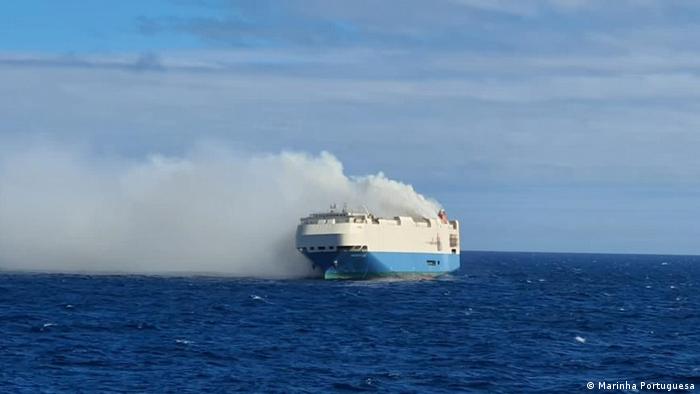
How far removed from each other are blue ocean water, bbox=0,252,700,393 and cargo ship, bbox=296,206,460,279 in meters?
16.5

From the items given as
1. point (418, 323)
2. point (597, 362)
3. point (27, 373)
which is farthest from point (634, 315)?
point (27, 373)

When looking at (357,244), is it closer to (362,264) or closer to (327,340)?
(362,264)

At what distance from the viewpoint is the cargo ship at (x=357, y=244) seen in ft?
462

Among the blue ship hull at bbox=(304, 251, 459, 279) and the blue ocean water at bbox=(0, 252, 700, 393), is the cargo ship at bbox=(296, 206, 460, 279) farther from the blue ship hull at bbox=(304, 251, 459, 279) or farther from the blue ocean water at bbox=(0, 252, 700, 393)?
the blue ocean water at bbox=(0, 252, 700, 393)

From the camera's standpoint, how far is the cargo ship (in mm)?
140750

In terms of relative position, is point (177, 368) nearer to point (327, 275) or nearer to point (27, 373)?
point (27, 373)

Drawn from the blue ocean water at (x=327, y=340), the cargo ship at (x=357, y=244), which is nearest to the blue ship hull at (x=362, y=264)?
the cargo ship at (x=357, y=244)

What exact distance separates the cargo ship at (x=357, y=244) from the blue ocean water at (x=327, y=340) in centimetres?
1646

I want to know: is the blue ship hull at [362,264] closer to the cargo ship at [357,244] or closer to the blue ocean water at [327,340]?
the cargo ship at [357,244]

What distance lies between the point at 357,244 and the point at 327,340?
2631 inches

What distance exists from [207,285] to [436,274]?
48921mm

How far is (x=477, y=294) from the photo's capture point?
428 feet

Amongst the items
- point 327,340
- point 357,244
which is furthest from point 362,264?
point 327,340

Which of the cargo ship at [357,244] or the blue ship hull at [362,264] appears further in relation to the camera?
the blue ship hull at [362,264]
